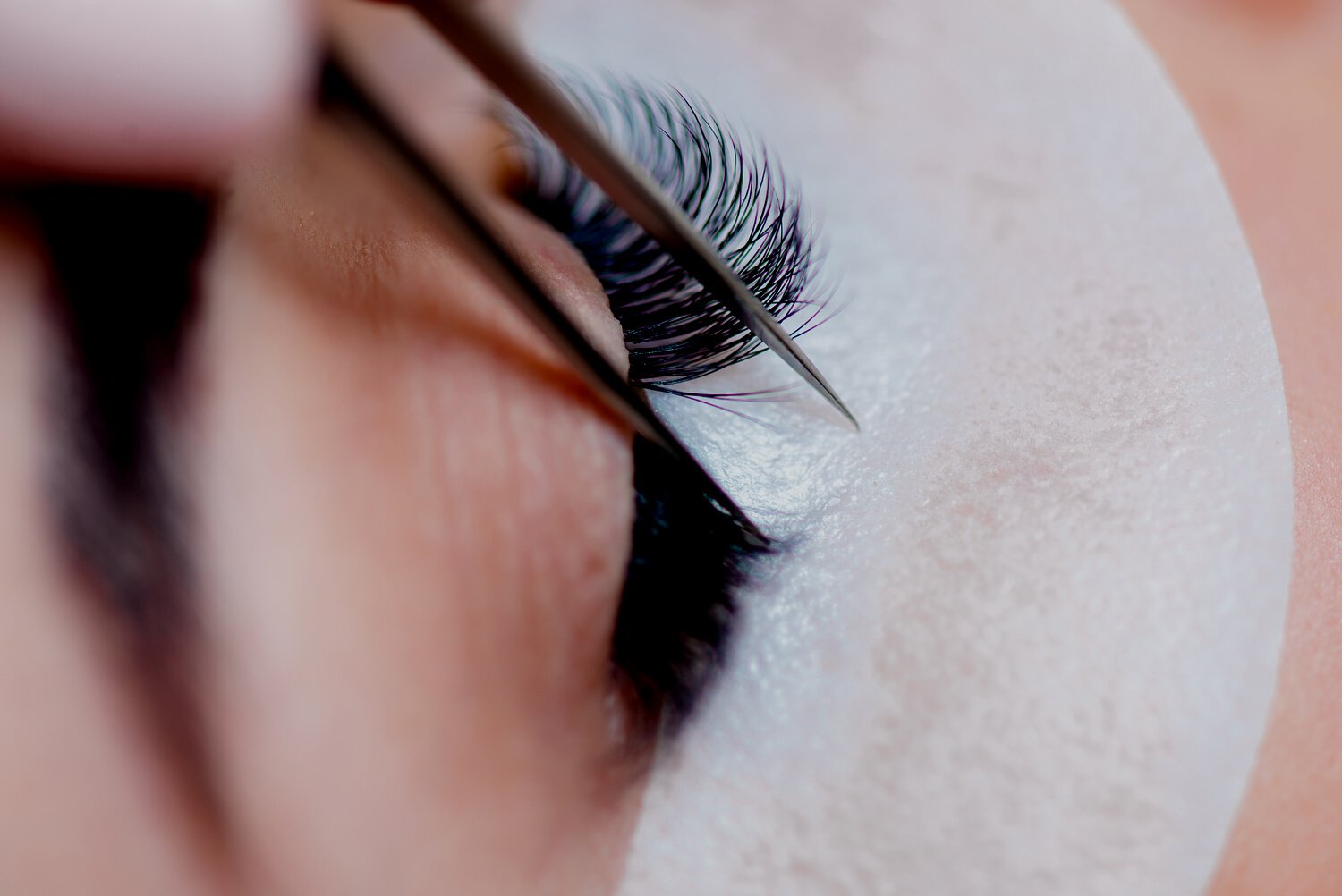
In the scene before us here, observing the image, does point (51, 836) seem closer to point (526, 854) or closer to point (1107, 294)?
point (526, 854)

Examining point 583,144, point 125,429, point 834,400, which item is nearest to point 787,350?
point 834,400

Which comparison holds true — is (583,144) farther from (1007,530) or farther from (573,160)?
(1007,530)

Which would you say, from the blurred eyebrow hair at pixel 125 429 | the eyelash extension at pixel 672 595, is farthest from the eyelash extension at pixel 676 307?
the blurred eyebrow hair at pixel 125 429

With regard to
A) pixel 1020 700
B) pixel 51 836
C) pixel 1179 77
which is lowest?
pixel 51 836

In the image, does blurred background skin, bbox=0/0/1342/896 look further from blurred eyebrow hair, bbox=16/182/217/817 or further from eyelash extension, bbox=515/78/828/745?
eyelash extension, bbox=515/78/828/745

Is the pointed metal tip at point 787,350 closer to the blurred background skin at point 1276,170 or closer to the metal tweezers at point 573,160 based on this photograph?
the metal tweezers at point 573,160

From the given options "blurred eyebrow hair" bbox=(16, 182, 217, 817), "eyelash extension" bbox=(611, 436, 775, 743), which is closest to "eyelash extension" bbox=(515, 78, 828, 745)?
"eyelash extension" bbox=(611, 436, 775, 743)

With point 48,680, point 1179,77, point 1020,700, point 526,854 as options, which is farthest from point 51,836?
point 1179,77
